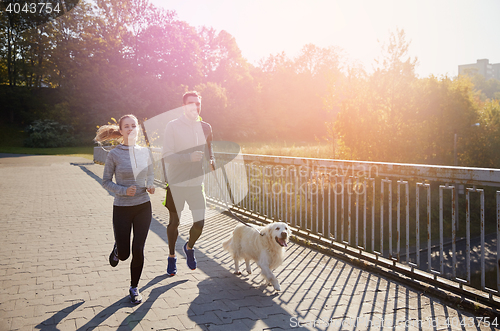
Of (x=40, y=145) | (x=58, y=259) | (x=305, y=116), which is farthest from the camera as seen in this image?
(x=305, y=116)

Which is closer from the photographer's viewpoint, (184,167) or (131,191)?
(131,191)

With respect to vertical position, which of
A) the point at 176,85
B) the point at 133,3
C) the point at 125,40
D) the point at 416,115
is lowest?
the point at 416,115

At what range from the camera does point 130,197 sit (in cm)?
399

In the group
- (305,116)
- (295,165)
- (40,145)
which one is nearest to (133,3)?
(40,145)

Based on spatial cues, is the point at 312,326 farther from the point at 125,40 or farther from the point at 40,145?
the point at 125,40

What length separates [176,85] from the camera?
176 ft

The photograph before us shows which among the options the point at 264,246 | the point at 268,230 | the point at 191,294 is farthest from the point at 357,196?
the point at 191,294

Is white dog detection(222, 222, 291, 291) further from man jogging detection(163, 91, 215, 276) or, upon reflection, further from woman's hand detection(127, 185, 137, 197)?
woman's hand detection(127, 185, 137, 197)

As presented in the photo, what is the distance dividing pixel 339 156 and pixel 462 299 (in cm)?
1720

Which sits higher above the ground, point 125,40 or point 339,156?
point 125,40

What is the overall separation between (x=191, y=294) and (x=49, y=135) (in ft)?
149

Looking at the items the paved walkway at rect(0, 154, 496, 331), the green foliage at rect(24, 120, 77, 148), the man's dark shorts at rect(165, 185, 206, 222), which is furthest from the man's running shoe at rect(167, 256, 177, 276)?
the green foliage at rect(24, 120, 77, 148)
